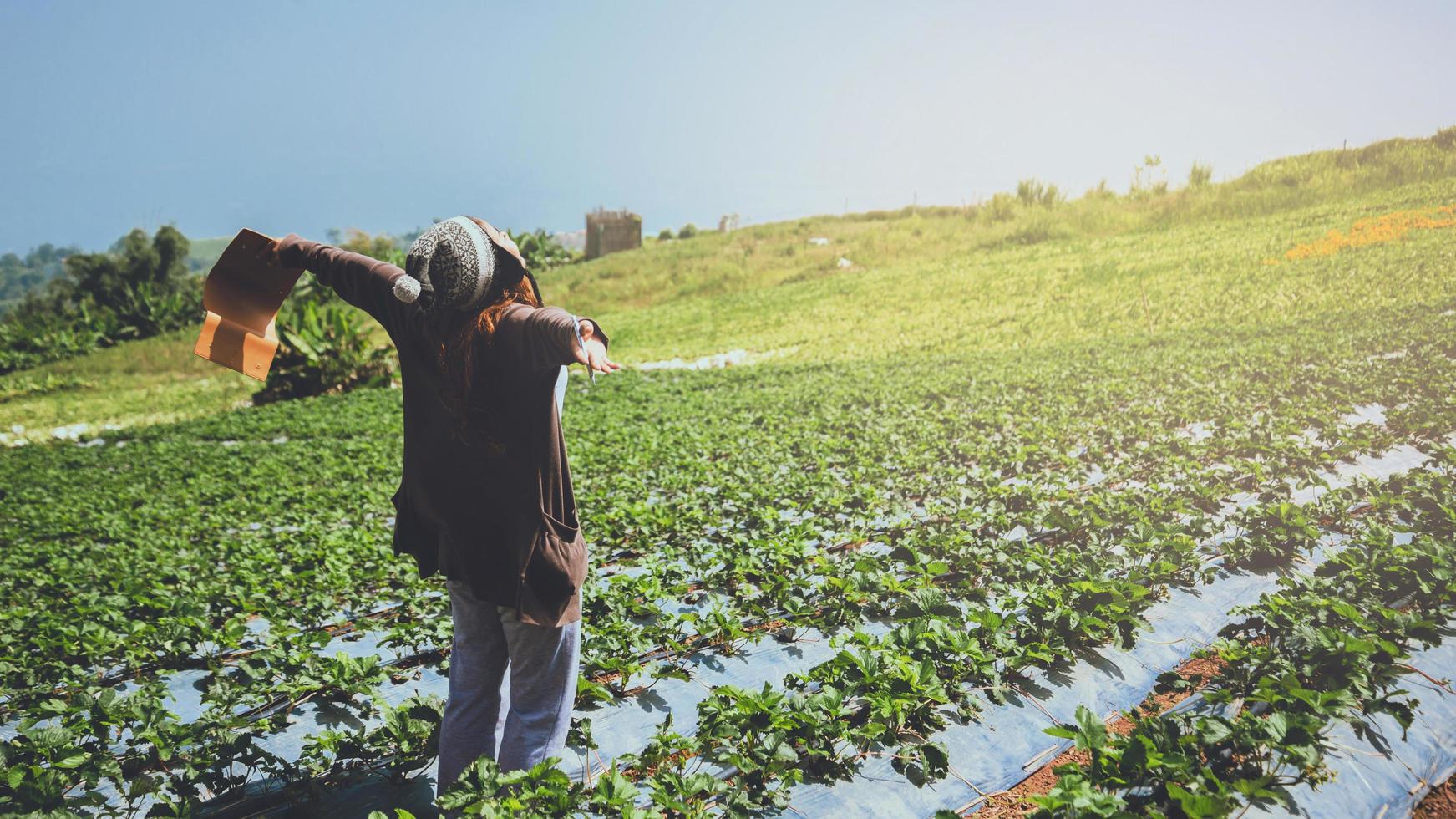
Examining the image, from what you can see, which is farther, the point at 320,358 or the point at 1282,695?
the point at 320,358

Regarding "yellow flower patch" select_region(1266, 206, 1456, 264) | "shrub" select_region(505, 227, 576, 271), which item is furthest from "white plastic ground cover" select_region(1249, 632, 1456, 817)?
"shrub" select_region(505, 227, 576, 271)

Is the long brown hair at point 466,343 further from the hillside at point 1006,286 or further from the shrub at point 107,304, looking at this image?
the shrub at point 107,304

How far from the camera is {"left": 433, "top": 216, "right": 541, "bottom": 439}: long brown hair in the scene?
210cm

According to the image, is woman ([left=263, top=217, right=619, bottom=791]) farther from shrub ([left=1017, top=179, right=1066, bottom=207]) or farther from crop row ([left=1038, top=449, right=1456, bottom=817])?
shrub ([left=1017, top=179, right=1066, bottom=207])

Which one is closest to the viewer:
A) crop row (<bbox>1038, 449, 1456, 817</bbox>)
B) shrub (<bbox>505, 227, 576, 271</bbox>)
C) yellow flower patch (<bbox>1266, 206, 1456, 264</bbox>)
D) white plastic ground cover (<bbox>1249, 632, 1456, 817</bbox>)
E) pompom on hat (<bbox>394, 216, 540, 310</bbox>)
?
pompom on hat (<bbox>394, 216, 540, 310</bbox>)

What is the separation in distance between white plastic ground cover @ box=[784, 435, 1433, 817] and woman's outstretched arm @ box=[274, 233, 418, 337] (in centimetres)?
195

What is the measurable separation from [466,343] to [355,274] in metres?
0.60

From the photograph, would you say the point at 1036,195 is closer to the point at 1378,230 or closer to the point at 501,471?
the point at 1378,230

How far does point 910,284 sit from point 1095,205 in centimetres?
468

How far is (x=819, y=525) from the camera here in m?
5.18

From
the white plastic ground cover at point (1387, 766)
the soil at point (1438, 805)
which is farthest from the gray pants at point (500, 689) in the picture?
the soil at point (1438, 805)

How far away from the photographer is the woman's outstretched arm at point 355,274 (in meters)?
2.32

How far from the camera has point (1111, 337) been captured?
14.0 metres

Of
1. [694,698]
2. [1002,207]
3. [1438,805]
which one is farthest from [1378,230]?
[694,698]
